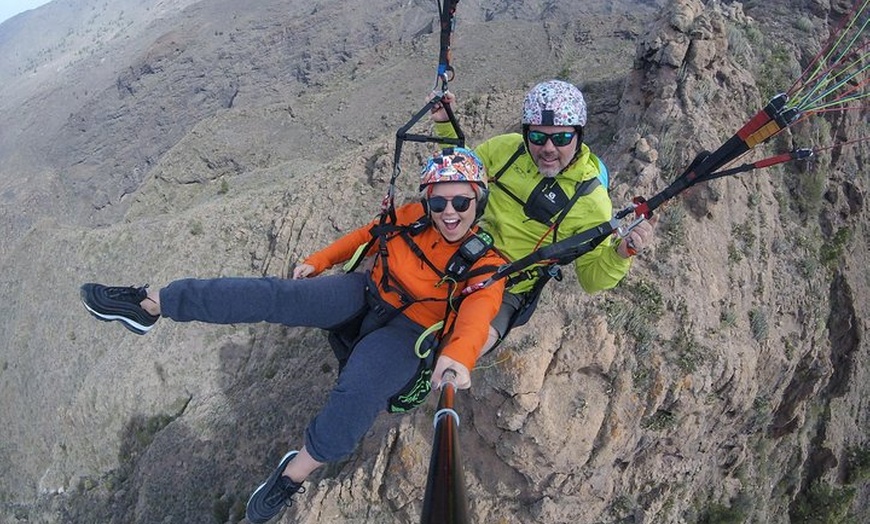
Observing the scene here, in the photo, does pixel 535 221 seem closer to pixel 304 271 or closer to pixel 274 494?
pixel 304 271

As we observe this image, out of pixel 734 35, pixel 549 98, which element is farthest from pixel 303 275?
pixel 734 35

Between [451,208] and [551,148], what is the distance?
3.94 feet

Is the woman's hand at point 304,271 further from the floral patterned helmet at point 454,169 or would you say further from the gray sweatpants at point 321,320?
the floral patterned helmet at point 454,169

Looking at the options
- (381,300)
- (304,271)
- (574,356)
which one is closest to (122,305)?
(304,271)

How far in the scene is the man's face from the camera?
5.30 m

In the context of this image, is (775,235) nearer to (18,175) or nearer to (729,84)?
(729,84)

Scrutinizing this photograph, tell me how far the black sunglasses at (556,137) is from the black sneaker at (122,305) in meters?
3.92

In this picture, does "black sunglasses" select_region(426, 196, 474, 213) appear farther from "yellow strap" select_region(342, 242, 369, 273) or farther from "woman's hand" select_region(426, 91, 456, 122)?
"woman's hand" select_region(426, 91, 456, 122)

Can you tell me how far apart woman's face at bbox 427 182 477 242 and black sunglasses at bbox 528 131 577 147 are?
2.83 feet

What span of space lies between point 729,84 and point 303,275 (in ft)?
30.1

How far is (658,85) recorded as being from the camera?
33.3 feet

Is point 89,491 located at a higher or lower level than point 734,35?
lower

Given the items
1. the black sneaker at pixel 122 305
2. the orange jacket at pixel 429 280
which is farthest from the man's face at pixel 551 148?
the black sneaker at pixel 122 305

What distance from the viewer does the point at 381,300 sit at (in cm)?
534
